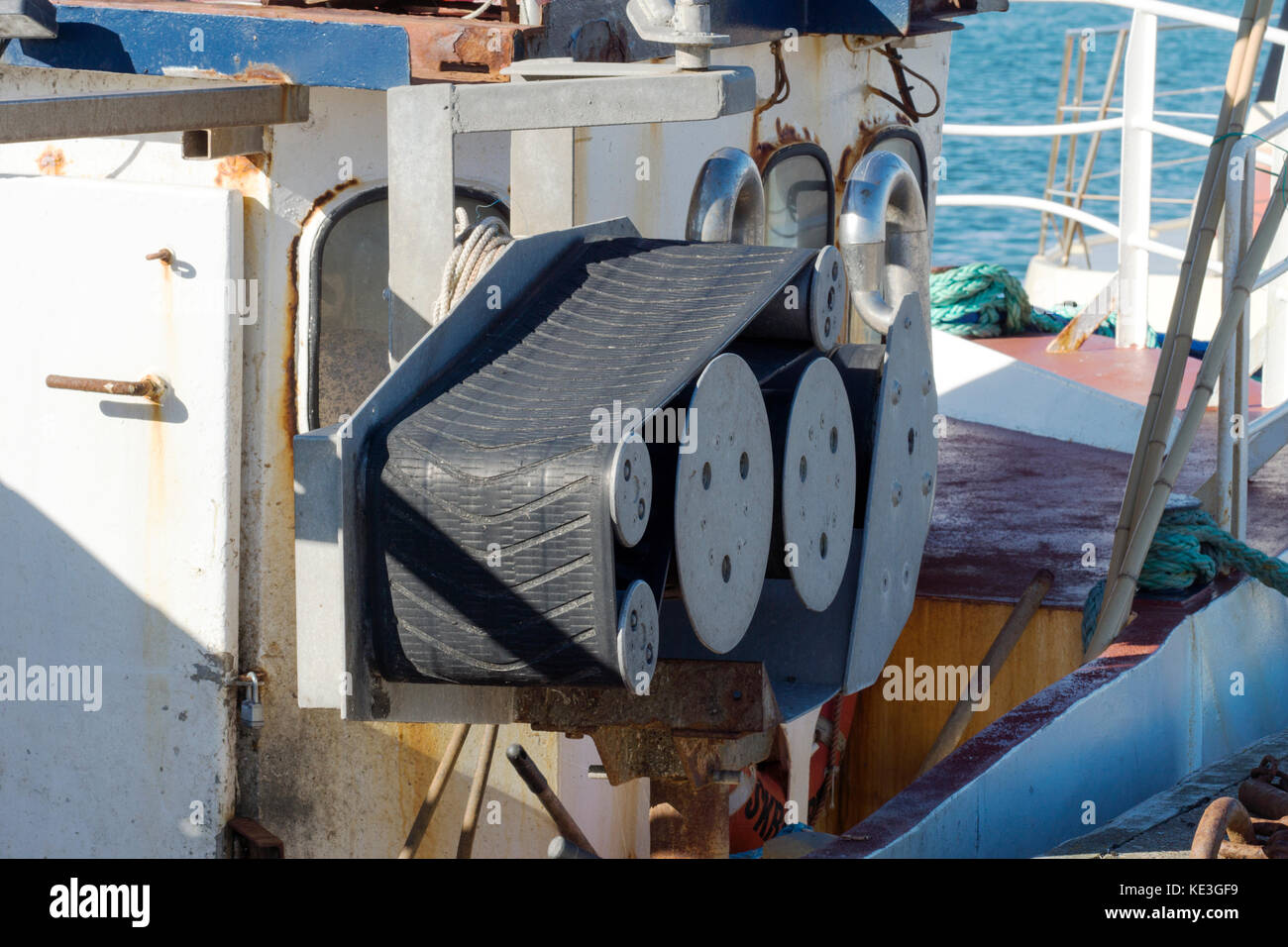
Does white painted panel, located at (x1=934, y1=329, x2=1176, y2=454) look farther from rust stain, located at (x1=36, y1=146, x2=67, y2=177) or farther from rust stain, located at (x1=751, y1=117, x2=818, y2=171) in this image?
rust stain, located at (x1=36, y1=146, x2=67, y2=177)

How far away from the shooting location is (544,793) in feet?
16.6

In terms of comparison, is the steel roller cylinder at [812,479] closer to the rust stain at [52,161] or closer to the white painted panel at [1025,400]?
the rust stain at [52,161]

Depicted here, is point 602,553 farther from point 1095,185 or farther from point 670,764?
point 1095,185

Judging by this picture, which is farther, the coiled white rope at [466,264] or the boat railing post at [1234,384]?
the boat railing post at [1234,384]

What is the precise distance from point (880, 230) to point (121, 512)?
2585 mm

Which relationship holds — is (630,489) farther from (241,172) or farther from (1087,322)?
(1087,322)

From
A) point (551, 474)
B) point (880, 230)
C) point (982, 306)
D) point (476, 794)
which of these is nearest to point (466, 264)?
point (551, 474)

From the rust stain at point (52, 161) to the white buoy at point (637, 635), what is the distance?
3.33 meters

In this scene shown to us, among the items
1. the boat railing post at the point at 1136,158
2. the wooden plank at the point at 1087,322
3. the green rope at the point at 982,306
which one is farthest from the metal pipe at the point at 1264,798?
the green rope at the point at 982,306

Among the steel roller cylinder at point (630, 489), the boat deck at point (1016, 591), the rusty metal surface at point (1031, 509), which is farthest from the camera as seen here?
the rusty metal surface at point (1031, 509)

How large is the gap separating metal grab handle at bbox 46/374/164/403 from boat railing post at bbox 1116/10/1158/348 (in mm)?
6508

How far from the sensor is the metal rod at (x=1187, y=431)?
604 cm
